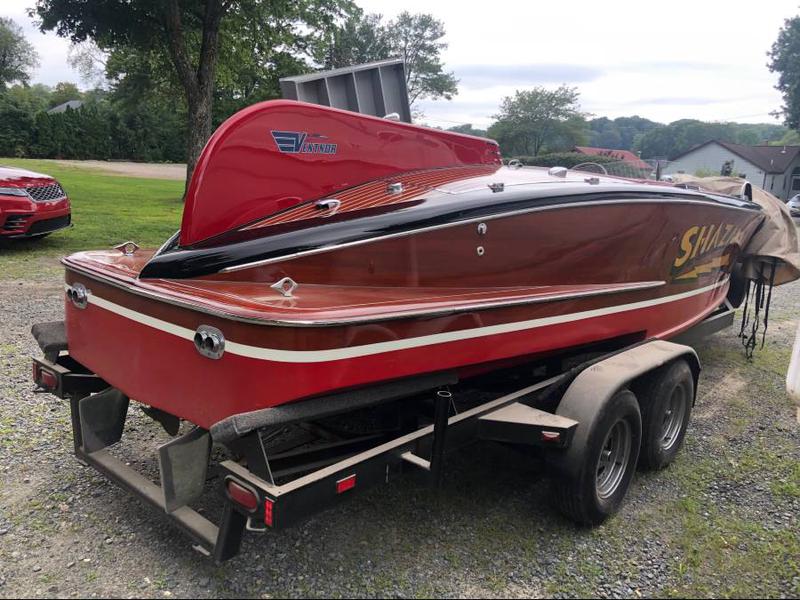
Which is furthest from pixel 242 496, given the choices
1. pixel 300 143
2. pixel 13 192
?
pixel 13 192

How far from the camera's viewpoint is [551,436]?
114 inches

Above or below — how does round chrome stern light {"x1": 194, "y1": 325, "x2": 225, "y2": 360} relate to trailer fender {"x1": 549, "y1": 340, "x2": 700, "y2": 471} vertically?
above

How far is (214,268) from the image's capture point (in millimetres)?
2885

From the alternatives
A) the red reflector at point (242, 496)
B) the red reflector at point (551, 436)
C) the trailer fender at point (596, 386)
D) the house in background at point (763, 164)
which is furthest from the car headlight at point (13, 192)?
the house in background at point (763, 164)

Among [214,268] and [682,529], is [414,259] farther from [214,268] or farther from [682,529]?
[682,529]

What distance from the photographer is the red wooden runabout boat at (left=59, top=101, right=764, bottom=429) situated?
7.98ft

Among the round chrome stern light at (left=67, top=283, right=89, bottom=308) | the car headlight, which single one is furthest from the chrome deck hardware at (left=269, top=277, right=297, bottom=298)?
the car headlight

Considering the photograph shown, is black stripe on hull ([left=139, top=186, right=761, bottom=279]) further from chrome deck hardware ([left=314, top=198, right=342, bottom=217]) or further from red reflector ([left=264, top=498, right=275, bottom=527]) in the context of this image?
red reflector ([left=264, top=498, right=275, bottom=527])

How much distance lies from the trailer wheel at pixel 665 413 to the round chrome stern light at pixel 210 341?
253 centimetres

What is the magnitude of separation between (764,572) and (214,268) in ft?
9.66

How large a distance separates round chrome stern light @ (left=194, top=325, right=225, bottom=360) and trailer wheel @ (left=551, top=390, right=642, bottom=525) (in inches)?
67.2

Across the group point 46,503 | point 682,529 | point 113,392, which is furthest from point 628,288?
point 46,503

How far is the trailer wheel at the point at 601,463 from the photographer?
9.87 ft

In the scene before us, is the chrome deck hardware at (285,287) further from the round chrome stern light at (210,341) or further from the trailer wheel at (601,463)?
the trailer wheel at (601,463)
